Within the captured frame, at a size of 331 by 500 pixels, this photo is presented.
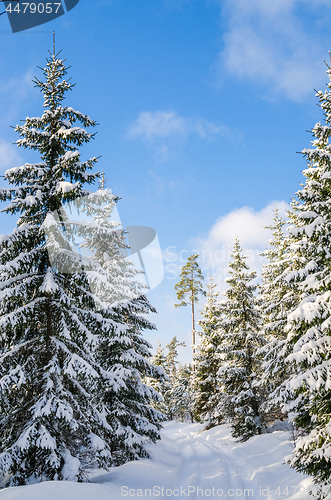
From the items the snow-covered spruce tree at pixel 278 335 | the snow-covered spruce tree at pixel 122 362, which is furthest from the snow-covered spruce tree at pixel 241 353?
the snow-covered spruce tree at pixel 122 362

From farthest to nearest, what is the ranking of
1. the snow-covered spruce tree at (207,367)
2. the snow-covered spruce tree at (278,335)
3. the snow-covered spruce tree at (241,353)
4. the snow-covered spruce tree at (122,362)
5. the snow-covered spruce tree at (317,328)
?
the snow-covered spruce tree at (207,367) → the snow-covered spruce tree at (241,353) → the snow-covered spruce tree at (278,335) → the snow-covered spruce tree at (122,362) → the snow-covered spruce tree at (317,328)

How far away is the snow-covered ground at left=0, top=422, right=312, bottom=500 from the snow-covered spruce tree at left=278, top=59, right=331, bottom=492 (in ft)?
6.56

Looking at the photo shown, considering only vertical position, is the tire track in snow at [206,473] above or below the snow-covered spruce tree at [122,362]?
below

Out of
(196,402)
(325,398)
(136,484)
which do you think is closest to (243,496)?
(136,484)

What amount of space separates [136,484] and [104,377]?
12.4 ft

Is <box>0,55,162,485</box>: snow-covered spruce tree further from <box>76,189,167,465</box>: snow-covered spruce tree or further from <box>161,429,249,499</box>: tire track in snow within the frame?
<box>161,429,249,499</box>: tire track in snow

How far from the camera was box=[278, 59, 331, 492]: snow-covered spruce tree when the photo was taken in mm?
7879

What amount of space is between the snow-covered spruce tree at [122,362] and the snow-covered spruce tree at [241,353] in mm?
7502

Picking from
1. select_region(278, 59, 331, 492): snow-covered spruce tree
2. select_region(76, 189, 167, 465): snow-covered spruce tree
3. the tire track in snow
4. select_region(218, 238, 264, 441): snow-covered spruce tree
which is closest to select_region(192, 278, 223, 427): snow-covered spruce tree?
select_region(218, 238, 264, 441): snow-covered spruce tree

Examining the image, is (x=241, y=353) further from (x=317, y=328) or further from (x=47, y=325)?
(x=47, y=325)

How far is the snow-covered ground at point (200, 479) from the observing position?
6961 mm

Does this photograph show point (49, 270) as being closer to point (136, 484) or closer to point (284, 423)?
point (136, 484)

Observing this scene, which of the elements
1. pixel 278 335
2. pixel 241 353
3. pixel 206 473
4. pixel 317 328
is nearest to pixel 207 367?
pixel 241 353

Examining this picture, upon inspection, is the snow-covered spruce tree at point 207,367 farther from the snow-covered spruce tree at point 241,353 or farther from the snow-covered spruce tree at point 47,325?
the snow-covered spruce tree at point 47,325
